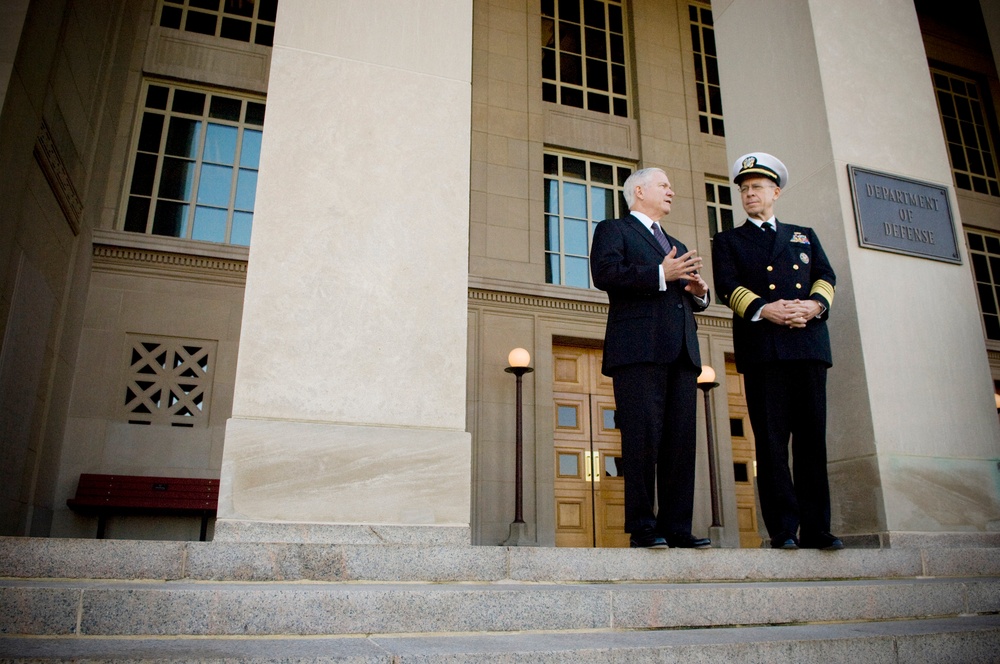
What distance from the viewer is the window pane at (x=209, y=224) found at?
9922mm

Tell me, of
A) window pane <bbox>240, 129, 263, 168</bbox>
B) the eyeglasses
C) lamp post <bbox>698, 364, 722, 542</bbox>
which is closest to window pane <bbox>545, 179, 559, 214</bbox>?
lamp post <bbox>698, 364, 722, 542</bbox>

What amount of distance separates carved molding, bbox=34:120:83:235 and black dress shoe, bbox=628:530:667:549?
19.7ft

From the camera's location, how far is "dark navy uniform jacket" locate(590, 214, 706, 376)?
3.66m

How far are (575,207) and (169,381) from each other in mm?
6474

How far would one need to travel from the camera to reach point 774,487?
3.81 metres

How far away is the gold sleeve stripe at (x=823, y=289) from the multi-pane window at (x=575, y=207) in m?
7.23

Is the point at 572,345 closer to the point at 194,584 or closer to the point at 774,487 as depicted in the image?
the point at 774,487

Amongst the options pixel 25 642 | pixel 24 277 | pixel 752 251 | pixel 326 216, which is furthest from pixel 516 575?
pixel 24 277

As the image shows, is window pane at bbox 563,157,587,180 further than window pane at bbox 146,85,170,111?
Yes

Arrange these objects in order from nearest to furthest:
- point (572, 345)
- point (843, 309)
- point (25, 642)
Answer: point (25, 642)
point (843, 309)
point (572, 345)

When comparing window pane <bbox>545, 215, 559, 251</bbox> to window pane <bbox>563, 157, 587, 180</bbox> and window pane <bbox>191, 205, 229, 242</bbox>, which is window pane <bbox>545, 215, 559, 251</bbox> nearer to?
window pane <bbox>563, 157, 587, 180</bbox>

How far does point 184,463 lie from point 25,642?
24.1 ft

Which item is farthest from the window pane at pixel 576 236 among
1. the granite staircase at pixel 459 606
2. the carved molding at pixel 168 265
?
the granite staircase at pixel 459 606

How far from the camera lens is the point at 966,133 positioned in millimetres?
14211
